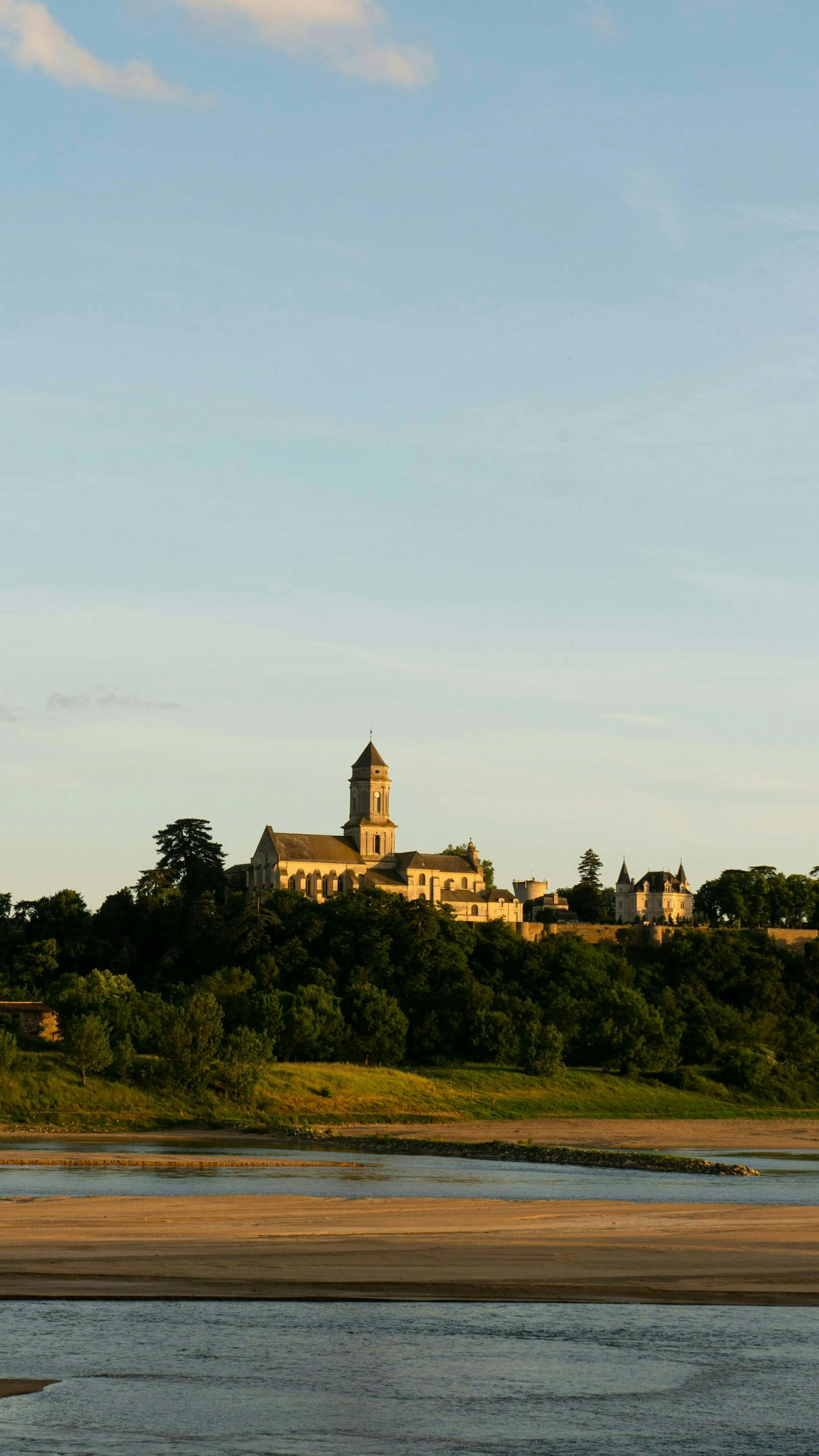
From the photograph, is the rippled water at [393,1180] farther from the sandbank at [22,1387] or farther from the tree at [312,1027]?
the tree at [312,1027]

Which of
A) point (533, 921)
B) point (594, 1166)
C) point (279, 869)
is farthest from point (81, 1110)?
point (533, 921)

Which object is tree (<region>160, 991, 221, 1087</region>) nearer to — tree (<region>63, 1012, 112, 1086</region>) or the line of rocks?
tree (<region>63, 1012, 112, 1086</region>)

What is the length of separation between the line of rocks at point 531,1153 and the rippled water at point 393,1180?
1185 mm

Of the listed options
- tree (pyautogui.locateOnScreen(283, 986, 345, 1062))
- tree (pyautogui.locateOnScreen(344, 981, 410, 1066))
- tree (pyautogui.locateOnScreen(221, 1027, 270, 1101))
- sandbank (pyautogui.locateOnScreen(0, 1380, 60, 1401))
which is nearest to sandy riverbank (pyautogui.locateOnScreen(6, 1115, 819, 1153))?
tree (pyautogui.locateOnScreen(221, 1027, 270, 1101))

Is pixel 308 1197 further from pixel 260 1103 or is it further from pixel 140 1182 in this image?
pixel 260 1103

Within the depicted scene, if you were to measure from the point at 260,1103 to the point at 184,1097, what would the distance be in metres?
4.29

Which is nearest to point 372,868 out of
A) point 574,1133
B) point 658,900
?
point 658,900

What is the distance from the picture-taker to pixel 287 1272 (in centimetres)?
2869

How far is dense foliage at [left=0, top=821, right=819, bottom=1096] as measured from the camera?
A: 86438 mm

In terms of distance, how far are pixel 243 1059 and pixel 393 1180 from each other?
31710 millimetres

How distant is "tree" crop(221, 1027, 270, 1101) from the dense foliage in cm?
11

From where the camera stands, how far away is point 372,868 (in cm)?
16138

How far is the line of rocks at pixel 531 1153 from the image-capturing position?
59.5 meters

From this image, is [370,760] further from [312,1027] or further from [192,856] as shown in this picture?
[312,1027]
